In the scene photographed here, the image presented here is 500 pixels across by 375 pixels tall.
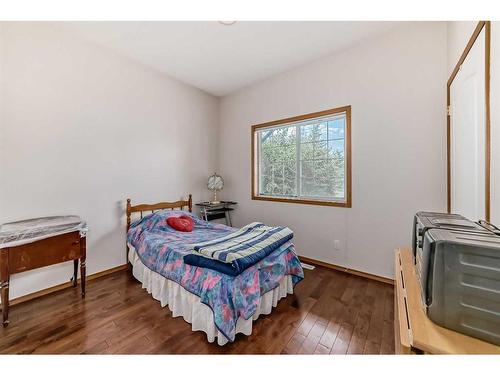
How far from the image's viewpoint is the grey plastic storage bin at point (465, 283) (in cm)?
67

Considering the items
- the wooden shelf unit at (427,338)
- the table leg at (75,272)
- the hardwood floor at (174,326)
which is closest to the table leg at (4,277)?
the hardwood floor at (174,326)

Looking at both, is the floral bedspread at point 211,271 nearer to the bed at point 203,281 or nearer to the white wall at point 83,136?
the bed at point 203,281

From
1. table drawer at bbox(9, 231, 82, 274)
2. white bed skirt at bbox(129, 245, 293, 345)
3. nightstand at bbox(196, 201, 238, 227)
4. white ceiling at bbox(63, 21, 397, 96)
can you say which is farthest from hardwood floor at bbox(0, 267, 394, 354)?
white ceiling at bbox(63, 21, 397, 96)

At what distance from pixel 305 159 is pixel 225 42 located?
179cm

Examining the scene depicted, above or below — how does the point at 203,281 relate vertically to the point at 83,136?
below

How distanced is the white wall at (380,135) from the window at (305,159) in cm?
12

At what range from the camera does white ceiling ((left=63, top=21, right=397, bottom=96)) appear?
217 cm

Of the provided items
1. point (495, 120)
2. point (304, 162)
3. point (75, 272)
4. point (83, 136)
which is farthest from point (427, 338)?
point (83, 136)

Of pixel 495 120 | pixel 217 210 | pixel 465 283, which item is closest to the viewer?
pixel 465 283

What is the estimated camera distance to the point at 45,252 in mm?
1801

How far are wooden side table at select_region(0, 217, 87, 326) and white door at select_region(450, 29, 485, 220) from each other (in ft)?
10.3

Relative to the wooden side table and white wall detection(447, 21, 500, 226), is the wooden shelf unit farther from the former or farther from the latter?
the wooden side table

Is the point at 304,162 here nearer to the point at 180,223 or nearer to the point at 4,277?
the point at 180,223
